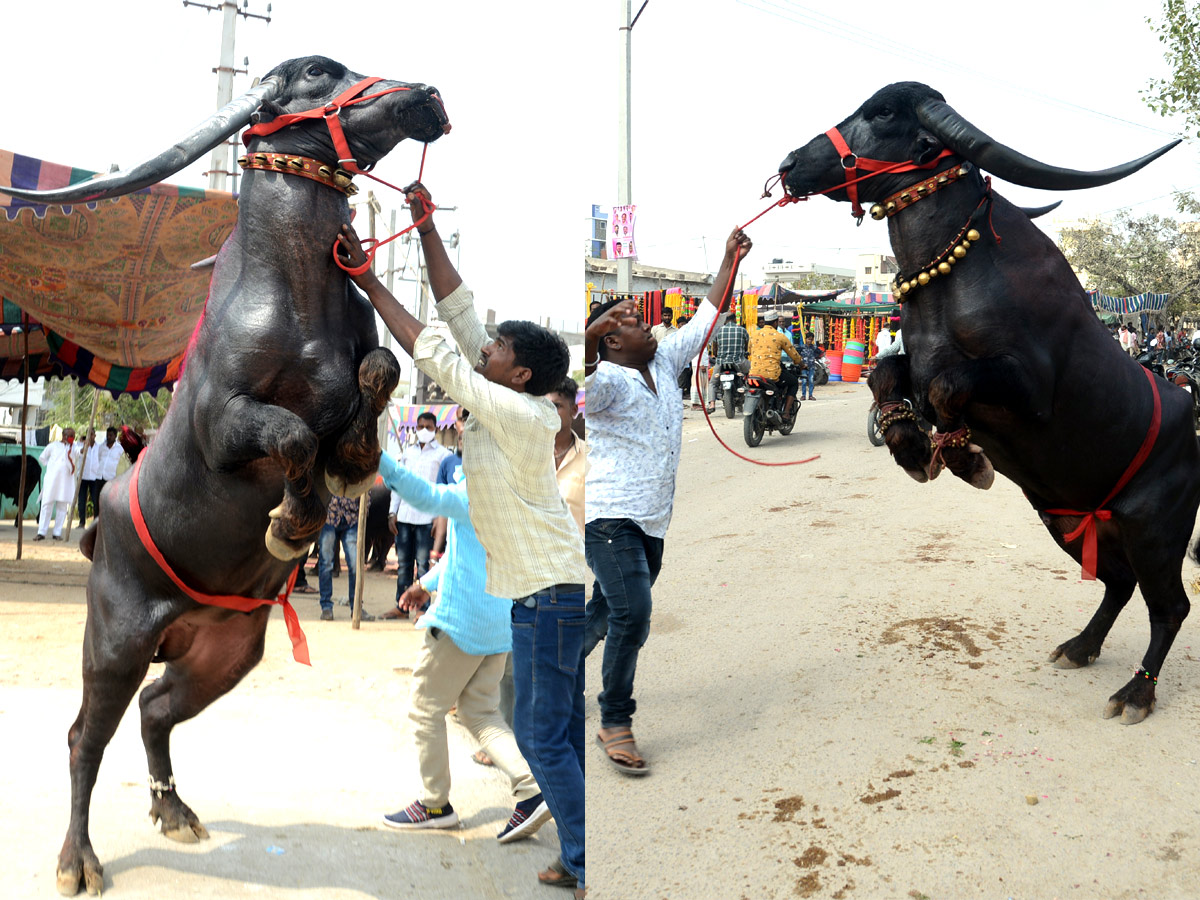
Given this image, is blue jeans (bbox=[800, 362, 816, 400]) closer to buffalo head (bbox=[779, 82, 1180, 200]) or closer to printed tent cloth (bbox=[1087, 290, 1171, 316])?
printed tent cloth (bbox=[1087, 290, 1171, 316])

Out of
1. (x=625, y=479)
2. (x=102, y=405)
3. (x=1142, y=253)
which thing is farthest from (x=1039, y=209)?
(x=102, y=405)

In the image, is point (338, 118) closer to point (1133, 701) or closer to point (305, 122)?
point (305, 122)

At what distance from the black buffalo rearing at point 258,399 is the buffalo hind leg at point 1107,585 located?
179 cm

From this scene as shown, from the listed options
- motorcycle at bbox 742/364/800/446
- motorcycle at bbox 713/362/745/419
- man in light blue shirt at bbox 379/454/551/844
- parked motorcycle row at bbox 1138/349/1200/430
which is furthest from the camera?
motorcycle at bbox 713/362/745/419

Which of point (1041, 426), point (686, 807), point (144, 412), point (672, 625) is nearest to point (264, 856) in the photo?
point (686, 807)

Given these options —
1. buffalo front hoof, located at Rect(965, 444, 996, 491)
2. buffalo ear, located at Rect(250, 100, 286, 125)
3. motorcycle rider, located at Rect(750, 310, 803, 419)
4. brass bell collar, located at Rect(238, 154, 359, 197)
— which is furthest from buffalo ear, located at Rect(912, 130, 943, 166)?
buffalo ear, located at Rect(250, 100, 286, 125)

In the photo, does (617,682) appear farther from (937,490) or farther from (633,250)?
(937,490)

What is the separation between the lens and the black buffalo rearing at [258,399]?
1775mm

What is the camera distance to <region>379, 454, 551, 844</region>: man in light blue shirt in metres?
2.57

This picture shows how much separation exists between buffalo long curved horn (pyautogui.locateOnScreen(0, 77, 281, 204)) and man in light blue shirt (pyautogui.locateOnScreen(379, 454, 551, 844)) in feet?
3.33

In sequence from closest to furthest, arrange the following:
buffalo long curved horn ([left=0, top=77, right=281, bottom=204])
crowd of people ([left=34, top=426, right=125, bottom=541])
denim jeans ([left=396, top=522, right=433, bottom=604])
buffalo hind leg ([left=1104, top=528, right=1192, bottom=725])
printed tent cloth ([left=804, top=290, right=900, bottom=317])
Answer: buffalo long curved horn ([left=0, top=77, right=281, bottom=204]), buffalo hind leg ([left=1104, top=528, right=1192, bottom=725]), printed tent cloth ([left=804, top=290, right=900, bottom=317]), denim jeans ([left=396, top=522, right=433, bottom=604]), crowd of people ([left=34, top=426, right=125, bottom=541])

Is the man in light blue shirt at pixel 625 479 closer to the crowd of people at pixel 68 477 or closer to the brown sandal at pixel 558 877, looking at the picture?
the brown sandal at pixel 558 877

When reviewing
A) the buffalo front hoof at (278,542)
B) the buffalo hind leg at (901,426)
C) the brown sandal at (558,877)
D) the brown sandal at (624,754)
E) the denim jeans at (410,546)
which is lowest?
the brown sandal at (558,877)

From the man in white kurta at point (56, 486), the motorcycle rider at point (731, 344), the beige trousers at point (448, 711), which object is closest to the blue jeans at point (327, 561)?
the beige trousers at point (448, 711)
